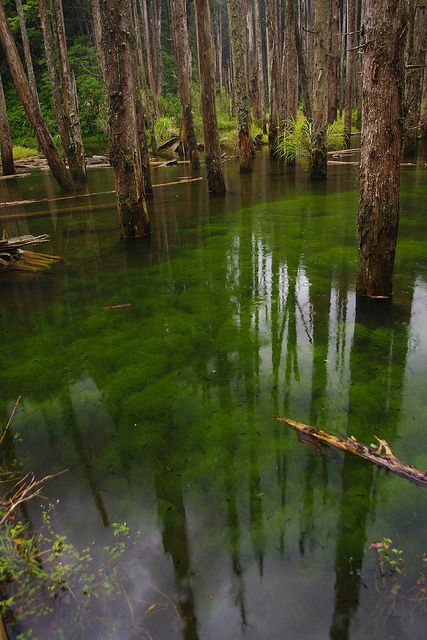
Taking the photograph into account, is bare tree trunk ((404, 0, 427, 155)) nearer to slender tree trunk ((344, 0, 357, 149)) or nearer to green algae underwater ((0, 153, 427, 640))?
slender tree trunk ((344, 0, 357, 149))

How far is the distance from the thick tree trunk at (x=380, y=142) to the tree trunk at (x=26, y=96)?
8502 mm

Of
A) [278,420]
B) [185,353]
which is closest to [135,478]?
[278,420]

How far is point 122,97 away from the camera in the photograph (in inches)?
211

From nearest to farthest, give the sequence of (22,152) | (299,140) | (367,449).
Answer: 1. (367,449)
2. (299,140)
3. (22,152)

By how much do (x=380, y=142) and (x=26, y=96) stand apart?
8692 millimetres

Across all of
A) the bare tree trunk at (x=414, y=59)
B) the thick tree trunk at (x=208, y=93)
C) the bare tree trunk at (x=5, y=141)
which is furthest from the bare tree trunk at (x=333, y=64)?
the bare tree trunk at (x=5, y=141)

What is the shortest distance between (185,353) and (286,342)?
0.72m

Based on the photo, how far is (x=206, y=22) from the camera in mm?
7953

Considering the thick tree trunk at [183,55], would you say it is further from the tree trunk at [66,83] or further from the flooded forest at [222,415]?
the flooded forest at [222,415]

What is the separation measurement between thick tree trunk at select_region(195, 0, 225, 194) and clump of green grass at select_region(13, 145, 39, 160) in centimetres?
1453

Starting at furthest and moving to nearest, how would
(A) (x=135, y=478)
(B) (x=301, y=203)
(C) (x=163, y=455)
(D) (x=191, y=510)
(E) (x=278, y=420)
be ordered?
(B) (x=301, y=203), (E) (x=278, y=420), (C) (x=163, y=455), (A) (x=135, y=478), (D) (x=191, y=510)

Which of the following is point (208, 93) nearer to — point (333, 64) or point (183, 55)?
point (183, 55)

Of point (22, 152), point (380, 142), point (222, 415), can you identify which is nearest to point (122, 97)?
point (380, 142)

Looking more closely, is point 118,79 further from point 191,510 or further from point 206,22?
point 191,510
